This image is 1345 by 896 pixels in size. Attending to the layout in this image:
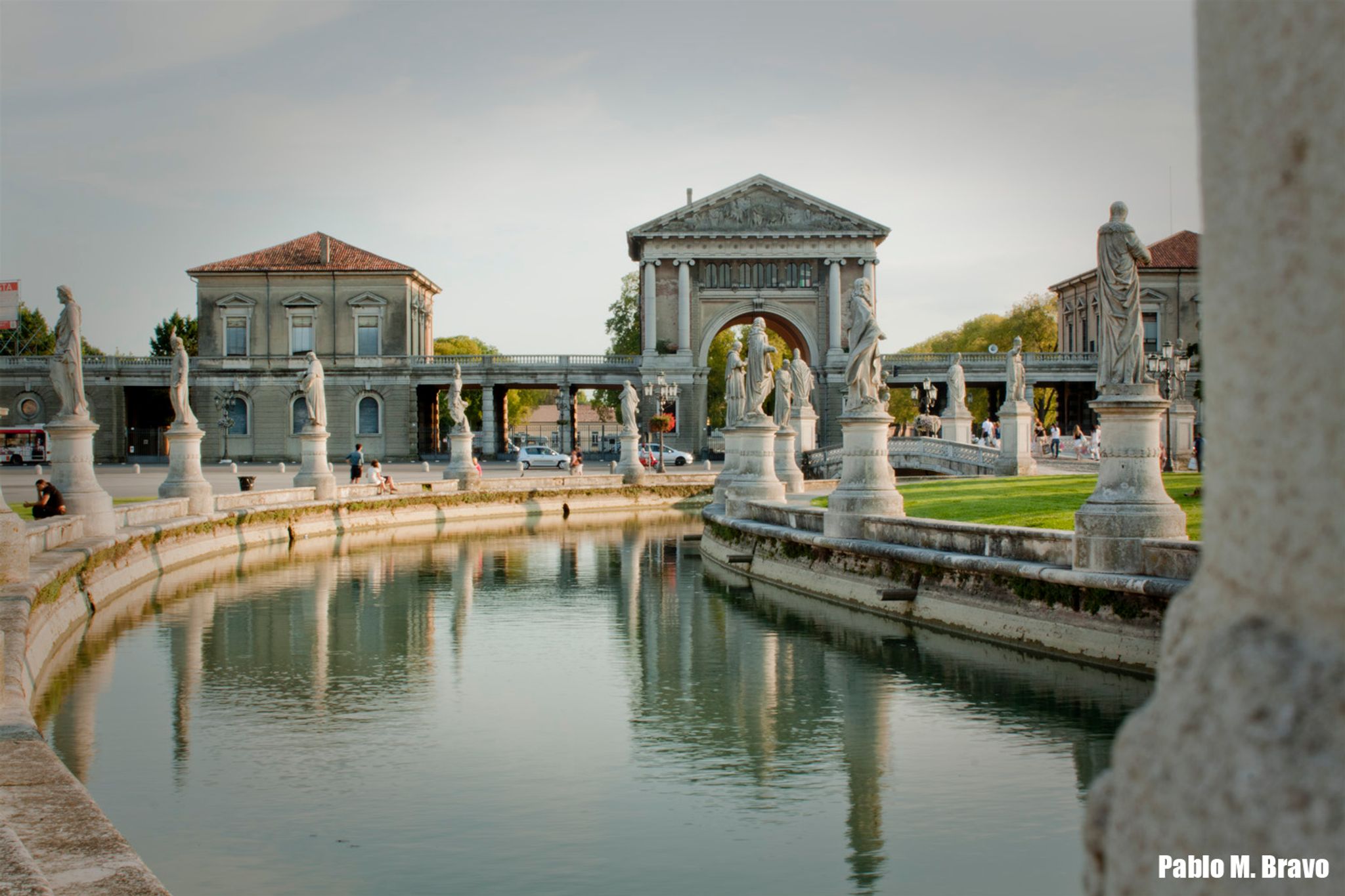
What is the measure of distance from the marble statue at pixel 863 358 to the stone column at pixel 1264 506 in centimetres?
1465

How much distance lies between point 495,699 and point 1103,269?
6711 millimetres

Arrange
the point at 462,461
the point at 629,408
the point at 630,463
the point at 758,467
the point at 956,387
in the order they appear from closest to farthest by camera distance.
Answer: the point at 758,467 → the point at 462,461 → the point at 630,463 → the point at 629,408 → the point at 956,387

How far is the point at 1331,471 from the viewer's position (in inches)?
63.4

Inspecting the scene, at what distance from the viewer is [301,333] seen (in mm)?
66062

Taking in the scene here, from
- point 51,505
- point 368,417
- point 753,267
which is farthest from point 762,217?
point 51,505

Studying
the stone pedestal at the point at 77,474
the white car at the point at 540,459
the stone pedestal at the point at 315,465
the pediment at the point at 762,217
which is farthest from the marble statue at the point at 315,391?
the pediment at the point at 762,217

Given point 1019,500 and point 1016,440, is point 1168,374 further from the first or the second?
point 1019,500

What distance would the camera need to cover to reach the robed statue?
29730 millimetres

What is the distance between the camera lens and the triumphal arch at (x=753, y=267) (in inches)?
2633

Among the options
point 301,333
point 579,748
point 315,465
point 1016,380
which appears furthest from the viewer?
point 301,333

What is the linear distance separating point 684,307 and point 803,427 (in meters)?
30.4

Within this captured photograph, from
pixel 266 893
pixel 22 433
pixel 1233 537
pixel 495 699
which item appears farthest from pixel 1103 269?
pixel 22 433

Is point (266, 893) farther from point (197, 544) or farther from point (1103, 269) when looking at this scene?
point (197, 544)

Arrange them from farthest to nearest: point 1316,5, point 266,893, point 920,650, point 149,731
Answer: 1. point 920,650
2. point 149,731
3. point 266,893
4. point 1316,5
